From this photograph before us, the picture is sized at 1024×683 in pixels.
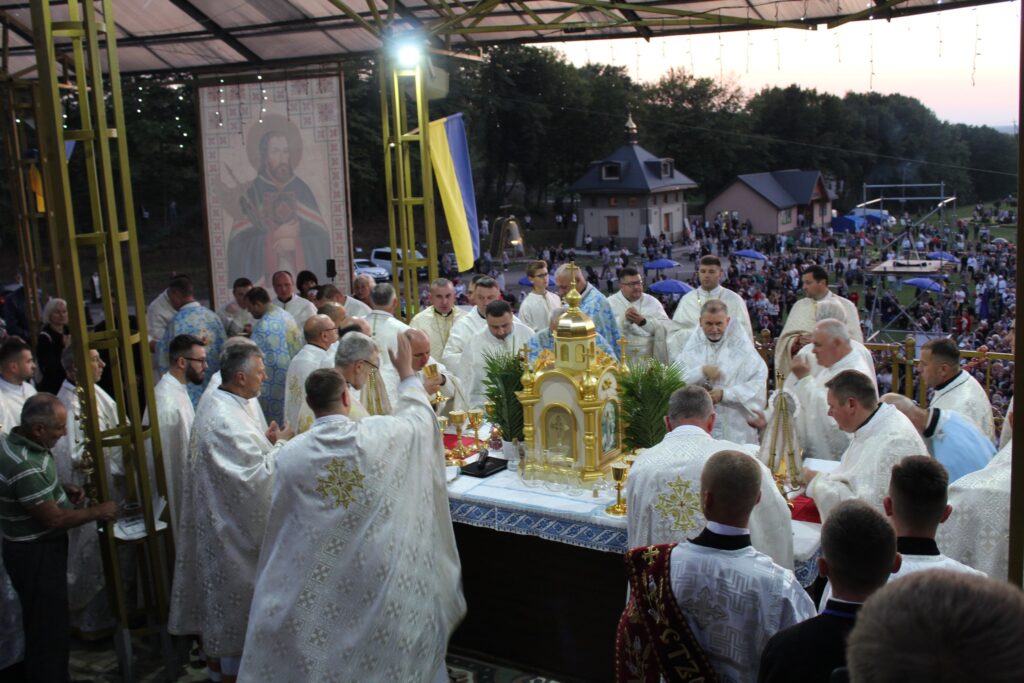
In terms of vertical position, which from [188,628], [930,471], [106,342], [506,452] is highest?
[106,342]

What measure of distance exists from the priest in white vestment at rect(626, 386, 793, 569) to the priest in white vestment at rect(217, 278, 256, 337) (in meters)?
6.69

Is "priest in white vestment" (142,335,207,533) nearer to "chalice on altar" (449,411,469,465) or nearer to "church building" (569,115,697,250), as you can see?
→ "chalice on altar" (449,411,469,465)

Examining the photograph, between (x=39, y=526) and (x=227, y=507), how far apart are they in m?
0.94

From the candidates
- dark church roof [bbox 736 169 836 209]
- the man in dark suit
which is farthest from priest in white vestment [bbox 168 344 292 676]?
dark church roof [bbox 736 169 836 209]

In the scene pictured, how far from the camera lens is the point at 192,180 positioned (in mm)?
35531

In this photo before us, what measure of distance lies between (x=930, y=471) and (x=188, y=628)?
13.7 feet

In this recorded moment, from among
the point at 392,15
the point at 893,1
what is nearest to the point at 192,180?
the point at 392,15

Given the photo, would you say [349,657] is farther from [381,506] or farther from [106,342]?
[106,342]

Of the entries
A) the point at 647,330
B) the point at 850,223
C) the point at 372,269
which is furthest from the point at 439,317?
the point at 850,223

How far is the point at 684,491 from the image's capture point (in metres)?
4.27

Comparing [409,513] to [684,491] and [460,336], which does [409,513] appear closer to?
[684,491]

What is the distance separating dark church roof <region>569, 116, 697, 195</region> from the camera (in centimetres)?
4356

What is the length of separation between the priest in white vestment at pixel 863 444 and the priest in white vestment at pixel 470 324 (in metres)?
4.00

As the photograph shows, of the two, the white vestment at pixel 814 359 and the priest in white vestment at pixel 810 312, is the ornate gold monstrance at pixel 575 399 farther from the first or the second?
the priest in white vestment at pixel 810 312
